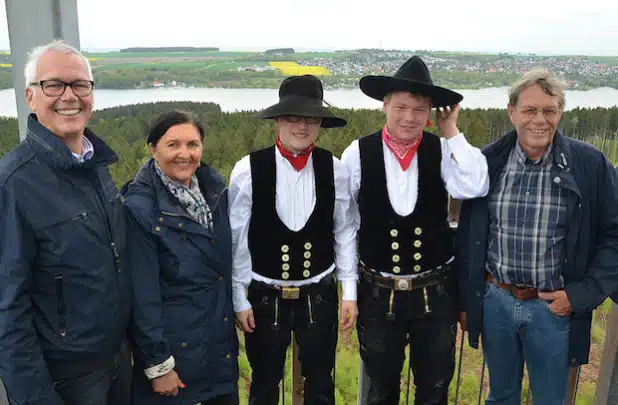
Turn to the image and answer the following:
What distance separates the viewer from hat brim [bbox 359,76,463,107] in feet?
6.96

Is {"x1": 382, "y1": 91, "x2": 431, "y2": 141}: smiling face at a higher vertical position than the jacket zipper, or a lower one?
higher

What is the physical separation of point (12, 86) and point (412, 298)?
6.18 feet

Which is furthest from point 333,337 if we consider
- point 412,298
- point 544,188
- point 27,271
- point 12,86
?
point 12,86

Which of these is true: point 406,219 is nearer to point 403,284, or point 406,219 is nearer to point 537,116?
point 403,284

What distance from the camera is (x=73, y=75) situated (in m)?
1.63

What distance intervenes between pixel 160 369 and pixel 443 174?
149 cm

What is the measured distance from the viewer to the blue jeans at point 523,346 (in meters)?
2.12

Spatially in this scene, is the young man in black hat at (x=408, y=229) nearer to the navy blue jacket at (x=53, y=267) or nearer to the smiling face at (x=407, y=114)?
the smiling face at (x=407, y=114)

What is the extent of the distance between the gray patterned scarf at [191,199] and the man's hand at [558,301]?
147 centimetres

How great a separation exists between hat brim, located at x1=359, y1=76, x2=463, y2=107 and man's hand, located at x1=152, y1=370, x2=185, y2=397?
150cm

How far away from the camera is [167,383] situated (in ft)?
6.40

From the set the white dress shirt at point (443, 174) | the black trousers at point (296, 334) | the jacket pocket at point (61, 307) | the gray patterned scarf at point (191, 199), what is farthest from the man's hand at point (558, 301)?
the jacket pocket at point (61, 307)

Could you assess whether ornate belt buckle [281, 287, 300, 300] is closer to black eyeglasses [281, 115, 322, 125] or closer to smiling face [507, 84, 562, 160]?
black eyeglasses [281, 115, 322, 125]

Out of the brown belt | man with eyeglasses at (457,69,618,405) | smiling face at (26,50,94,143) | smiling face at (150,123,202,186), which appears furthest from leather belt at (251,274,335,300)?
smiling face at (26,50,94,143)
